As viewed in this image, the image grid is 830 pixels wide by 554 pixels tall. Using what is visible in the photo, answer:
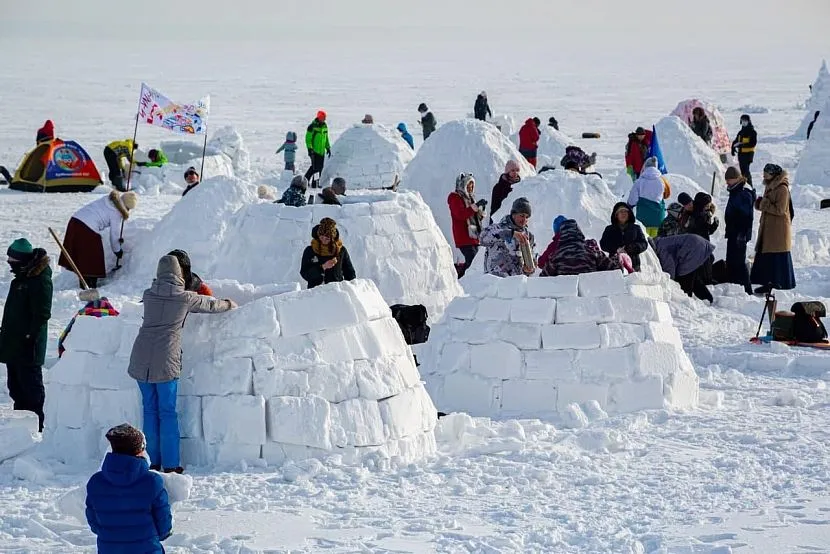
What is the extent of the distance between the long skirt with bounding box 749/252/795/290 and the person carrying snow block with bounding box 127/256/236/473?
6130mm

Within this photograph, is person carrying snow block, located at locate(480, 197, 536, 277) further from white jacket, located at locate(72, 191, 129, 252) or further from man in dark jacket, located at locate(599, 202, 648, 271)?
white jacket, located at locate(72, 191, 129, 252)

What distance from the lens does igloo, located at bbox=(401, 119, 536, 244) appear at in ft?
48.5

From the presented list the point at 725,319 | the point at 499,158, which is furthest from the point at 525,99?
the point at 725,319

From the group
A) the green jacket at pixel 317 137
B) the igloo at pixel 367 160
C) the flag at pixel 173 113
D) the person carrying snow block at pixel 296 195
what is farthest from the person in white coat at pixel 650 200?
the green jacket at pixel 317 137

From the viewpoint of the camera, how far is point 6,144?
92.6ft

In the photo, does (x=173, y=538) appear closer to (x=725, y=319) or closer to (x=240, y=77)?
(x=725, y=319)

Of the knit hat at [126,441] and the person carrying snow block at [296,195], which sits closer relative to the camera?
the knit hat at [126,441]

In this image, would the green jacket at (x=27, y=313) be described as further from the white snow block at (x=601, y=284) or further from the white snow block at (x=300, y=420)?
the white snow block at (x=601, y=284)

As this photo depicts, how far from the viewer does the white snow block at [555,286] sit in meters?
7.75

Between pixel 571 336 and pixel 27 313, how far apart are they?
3083mm

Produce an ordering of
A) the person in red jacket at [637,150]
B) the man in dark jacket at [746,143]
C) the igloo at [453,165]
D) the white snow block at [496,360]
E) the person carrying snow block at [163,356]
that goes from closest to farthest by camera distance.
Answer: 1. the person carrying snow block at [163,356]
2. the white snow block at [496,360]
3. the igloo at [453,165]
4. the person in red jacket at [637,150]
5. the man in dark jacket at [746,143]

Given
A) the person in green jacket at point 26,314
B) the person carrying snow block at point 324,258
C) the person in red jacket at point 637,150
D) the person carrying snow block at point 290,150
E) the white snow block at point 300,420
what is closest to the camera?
the white snow block at point 300,420

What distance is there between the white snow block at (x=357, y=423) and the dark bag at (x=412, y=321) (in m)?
3.58

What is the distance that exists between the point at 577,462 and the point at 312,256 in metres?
2.53
